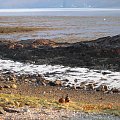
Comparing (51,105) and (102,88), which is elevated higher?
(51,105)

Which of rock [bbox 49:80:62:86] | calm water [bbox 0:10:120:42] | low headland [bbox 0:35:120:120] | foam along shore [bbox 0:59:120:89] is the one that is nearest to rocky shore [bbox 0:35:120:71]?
low headland [bbox 0:35:120:120]

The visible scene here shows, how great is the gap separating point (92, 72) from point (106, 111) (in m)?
14.5

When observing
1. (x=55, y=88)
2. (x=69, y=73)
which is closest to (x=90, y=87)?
(x=55, y=88)

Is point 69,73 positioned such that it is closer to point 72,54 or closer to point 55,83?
point 55,83

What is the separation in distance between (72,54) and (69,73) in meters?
7.89

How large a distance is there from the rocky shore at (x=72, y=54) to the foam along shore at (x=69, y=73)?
1488mm

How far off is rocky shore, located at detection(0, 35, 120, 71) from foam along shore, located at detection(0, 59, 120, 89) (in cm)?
149

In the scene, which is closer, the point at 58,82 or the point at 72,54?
the point at 58,82

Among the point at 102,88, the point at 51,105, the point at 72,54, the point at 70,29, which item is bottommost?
the point at 70,29

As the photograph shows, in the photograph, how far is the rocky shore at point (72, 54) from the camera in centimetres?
3503

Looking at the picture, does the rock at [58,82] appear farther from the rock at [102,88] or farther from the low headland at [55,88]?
the rock at [102,88]

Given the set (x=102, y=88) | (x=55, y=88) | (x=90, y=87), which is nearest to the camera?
(x=102, y=88)

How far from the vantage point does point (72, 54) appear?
3919cm

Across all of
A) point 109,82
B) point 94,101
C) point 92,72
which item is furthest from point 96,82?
point 94,101
